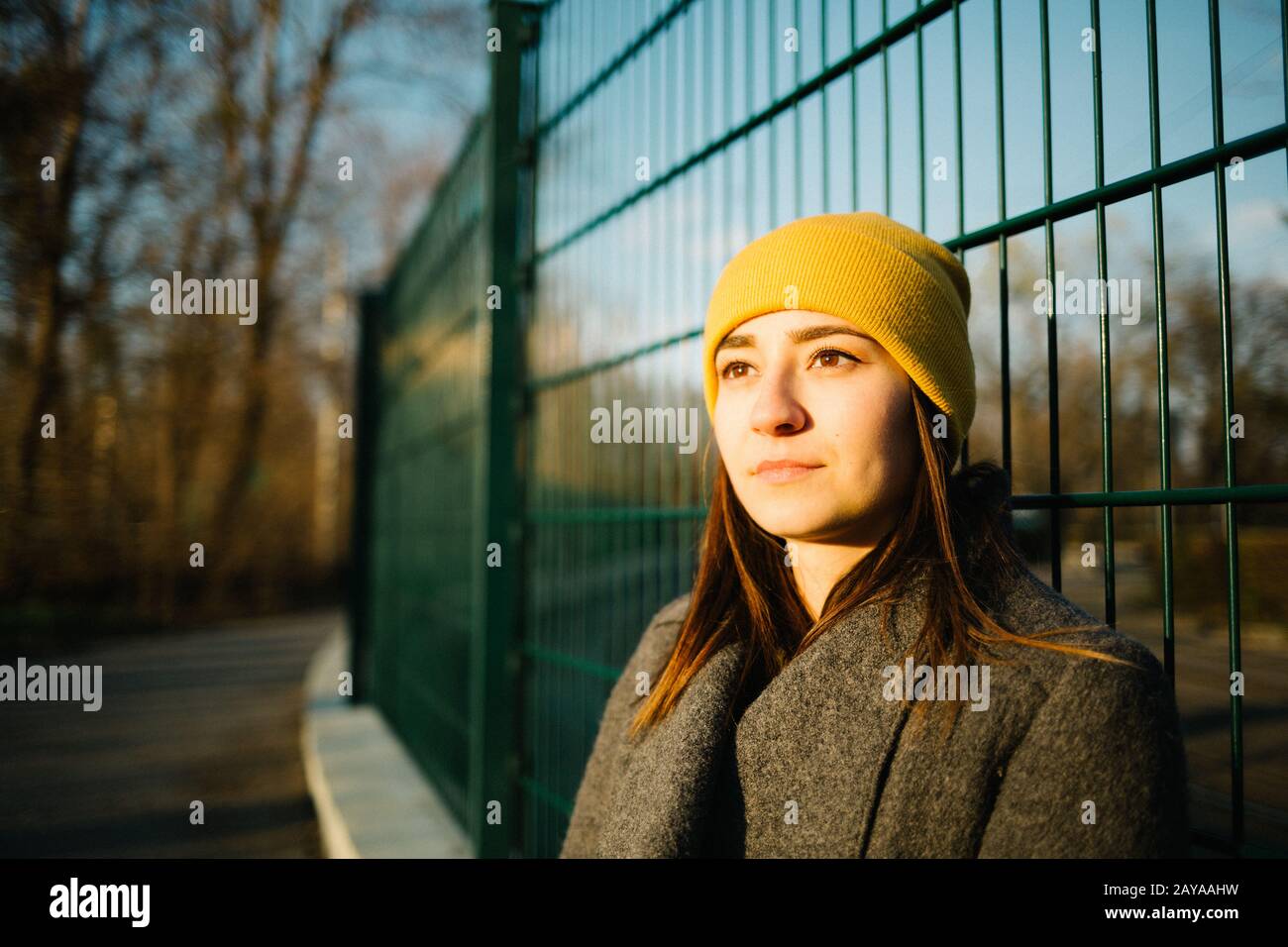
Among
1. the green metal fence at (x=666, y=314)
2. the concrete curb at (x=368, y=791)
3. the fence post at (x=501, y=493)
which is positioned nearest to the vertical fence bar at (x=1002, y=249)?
the green metal fence at (x=666, y=314)

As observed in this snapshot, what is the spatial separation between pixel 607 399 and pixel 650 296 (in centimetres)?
42

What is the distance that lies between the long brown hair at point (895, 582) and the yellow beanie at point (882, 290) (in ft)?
0.20

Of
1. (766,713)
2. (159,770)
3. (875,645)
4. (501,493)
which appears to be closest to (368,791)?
(159,770)

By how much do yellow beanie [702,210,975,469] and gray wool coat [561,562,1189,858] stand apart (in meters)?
0.32

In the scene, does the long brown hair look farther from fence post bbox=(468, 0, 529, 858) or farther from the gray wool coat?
fence post bbox=(468, 0, 529, 858)

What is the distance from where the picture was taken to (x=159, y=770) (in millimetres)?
6000

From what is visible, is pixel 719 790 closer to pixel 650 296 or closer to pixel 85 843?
pixel 650 296

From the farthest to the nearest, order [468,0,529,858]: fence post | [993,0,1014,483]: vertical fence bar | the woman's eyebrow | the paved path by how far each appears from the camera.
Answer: the paved path < [468,0,529,858]: fence post < [993,0,1014,483]: vertical fence bar < the woman's eyebrow

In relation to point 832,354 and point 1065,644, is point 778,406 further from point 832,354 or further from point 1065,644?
point 1065,644

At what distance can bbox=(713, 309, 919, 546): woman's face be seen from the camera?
1376mm

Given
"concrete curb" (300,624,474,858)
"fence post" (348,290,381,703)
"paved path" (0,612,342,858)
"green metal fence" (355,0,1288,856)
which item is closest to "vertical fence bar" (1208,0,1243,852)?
"green metal fence" (355,0,1288,856)

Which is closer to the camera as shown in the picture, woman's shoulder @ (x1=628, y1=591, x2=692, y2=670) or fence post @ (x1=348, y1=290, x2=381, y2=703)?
woman's shoulder @ (x1=628, y1=591, x2=692, y2=670)

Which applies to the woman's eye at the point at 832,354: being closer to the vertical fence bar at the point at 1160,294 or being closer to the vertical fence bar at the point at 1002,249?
the vertical fence bar at the point at 1002,249

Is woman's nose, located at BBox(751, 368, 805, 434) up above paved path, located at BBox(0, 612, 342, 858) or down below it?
above
